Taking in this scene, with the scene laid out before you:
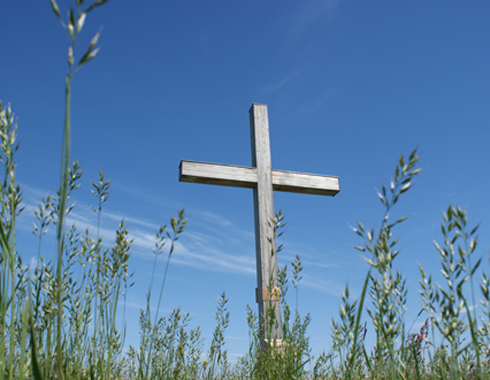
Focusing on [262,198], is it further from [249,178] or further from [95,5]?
[95,5]

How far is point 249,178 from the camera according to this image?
6594mm

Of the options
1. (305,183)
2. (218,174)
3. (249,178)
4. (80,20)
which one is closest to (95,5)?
(80,20)

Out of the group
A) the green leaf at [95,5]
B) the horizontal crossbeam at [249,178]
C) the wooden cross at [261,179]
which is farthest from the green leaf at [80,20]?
the horizontal crossbeam at [249,178]

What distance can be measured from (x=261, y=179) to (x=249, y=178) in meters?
0.19

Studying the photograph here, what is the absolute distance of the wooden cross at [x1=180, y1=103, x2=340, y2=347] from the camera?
6.05 meters

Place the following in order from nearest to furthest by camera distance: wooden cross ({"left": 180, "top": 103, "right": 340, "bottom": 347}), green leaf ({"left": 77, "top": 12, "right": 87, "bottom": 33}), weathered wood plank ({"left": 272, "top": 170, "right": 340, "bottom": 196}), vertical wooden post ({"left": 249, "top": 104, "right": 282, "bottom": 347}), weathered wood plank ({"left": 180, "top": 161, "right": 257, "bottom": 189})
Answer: green leaf ({"left": 77, "top": 12, "right": 87, "bottom": 33})
vertical wooden post ({"left": 249, "top": 104, "right": 282, "bottom": 347})
wooden cross ({"left": 180, "top": 103, "right": 340, "bottom": 347})
weathered wood plank ({"left": 180, "top": 161, "right": 257, "bottom": 189})
weathered wood plank ({"left": 272, "top": 170, "right": 340, "bottom": 196})

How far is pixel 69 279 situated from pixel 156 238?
0.71 metres

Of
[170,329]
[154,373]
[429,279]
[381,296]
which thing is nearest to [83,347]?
[154,373]

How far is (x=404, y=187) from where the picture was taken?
1.58 metres

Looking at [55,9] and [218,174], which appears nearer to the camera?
[55,9]

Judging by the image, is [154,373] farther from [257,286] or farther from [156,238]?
[257,286]

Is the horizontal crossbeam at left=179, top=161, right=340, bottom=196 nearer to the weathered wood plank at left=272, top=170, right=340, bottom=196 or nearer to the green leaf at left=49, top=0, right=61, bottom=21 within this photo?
the weathered wood plank at left=272, top=170, right=340, bottom=196

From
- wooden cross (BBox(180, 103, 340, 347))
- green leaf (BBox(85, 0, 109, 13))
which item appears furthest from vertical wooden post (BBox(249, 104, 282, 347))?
green leaf (BBox(85, 0, 109, 13))

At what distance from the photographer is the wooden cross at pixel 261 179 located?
238 inches
